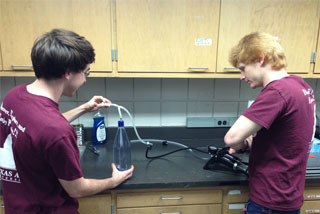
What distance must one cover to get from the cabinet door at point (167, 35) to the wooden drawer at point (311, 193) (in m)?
0.85

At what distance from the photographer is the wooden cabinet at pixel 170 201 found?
1.05m

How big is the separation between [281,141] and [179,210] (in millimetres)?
607

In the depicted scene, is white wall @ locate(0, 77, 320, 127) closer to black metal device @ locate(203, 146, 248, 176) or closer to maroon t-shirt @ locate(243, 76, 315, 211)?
black metal device @ locate(203, 146, 248, 176)

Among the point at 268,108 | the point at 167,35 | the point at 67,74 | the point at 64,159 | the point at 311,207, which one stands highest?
the point at 167,35

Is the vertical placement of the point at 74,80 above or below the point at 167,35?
below

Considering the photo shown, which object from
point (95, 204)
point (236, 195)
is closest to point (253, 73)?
point (236, 195)

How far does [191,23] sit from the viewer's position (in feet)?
3.76

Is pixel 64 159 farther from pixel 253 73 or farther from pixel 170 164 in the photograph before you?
pixel 253 73

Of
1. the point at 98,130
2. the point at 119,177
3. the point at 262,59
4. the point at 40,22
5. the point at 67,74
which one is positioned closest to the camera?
the point at 67,74

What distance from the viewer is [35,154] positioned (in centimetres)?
66

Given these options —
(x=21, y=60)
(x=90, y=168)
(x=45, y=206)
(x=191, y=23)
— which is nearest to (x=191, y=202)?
(x=90, y=168)

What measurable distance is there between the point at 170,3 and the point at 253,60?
0.54 m

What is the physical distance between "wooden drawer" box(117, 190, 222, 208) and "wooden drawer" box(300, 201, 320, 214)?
0.48 m

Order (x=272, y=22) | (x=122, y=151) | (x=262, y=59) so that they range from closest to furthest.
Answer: (x=262, y=59)
(x=272, y=22)
(x=122, y=151)
